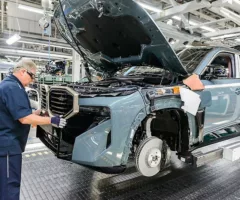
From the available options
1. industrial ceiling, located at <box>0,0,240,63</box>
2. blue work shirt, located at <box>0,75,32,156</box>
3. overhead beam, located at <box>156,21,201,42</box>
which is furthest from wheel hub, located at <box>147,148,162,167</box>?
overhead beam, located at <box>156,21,201,42</box>

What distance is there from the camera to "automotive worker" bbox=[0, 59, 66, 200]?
1.96 meters

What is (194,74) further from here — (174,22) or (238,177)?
(174,22)

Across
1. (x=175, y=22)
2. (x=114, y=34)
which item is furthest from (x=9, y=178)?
(x=175, y=22)

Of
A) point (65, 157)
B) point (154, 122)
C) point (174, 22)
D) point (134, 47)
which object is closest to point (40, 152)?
point (65, 157)

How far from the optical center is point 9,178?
206 centimetres

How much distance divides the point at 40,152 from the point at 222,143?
2.91m

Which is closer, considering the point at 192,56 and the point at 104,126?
the point at 104,126

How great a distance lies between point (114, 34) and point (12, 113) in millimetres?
1751

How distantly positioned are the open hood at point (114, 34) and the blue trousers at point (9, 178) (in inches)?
71.1

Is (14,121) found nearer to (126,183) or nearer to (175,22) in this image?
(126,183)

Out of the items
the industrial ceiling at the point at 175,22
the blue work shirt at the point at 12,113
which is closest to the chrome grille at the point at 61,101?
the blue work shirt at the point at 12,113

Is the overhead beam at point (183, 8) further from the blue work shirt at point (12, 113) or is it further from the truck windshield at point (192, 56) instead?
the blue work shirt at point (12, 113)

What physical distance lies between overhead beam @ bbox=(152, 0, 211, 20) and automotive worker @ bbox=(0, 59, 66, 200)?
16.5ft

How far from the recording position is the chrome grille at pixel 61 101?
216 centimetres
